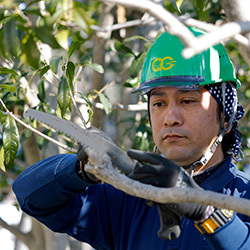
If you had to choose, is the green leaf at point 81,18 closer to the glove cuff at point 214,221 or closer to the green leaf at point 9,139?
the glove cuff at point 214,221

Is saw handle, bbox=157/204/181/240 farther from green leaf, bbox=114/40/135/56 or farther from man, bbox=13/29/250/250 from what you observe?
green leaf, bbox=114/40/135/56

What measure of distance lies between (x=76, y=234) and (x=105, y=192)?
276 mm

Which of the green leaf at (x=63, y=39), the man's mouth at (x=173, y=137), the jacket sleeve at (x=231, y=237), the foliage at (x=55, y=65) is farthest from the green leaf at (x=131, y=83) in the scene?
the jacket sleeve at (x=231, y=237)

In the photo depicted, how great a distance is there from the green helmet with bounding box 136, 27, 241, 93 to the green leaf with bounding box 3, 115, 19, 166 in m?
0.85

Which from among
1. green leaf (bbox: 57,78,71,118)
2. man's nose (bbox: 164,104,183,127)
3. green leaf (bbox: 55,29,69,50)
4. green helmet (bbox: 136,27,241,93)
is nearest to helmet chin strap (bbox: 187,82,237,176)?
green helmet (bbox: 136,27,241,93)

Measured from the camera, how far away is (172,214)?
1.96 meters

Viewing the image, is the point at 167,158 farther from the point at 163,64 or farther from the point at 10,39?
the point at 10,39

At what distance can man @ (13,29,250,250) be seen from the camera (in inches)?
94.9

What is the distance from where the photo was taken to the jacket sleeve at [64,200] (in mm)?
2404

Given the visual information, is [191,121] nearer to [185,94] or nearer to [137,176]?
[185,94]

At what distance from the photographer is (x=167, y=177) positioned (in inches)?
72.4

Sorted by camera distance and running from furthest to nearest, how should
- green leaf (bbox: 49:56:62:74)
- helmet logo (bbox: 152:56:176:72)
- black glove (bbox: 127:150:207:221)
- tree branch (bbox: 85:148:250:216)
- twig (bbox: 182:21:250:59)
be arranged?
green leaf (bbox: 49:56:62:74), helmet logo (bbox: 152:56:176:72), black glove (bbox: 127:150:207:221), tree branch (bbox: 85:148:250:216), twig (bbox: 182:21:250:59)

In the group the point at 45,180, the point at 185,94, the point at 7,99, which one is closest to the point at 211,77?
the point at 185,94

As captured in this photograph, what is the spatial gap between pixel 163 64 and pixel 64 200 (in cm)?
90
